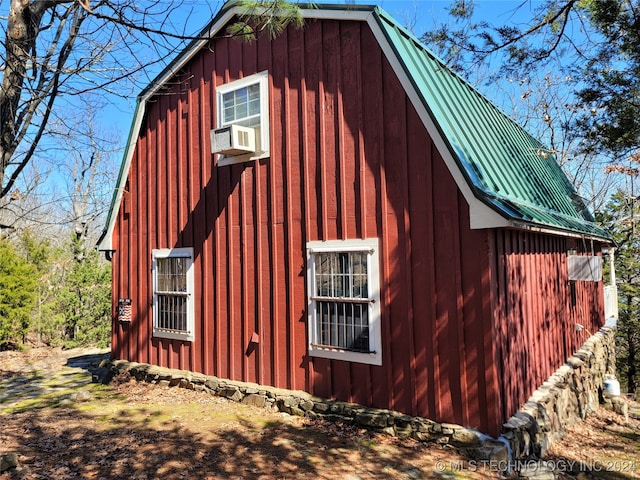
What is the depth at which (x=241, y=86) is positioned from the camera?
24.6 feet

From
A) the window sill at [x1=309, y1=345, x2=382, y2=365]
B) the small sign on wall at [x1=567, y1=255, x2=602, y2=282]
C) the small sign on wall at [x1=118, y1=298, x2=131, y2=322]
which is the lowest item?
the window sill at [x1=309, y1=345, x2=382, y2=365]

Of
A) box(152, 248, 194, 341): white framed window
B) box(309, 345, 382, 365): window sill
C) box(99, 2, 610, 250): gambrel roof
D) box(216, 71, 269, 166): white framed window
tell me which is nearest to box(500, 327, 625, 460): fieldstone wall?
box(309, 345, 382, 365): window sill

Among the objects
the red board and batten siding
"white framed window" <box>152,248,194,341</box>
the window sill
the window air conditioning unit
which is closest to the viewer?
the red board and batten siding

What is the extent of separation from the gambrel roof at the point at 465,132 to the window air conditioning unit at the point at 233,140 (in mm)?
1414

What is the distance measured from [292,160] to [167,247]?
3.11 meters

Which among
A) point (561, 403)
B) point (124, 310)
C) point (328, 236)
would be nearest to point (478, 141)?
point (328, 236)

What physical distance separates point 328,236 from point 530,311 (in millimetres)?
2930

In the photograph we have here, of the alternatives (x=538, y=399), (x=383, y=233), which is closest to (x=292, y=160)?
(x=383, y=233)

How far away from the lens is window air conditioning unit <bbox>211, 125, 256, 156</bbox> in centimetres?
698

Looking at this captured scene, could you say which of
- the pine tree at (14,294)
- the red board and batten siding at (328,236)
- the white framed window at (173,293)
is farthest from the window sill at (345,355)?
the pine tree at (14,294)

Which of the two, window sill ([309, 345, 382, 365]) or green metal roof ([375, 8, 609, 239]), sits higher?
green metal roof ([375, 8, 609, 239])

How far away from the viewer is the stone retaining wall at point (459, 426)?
5141mm

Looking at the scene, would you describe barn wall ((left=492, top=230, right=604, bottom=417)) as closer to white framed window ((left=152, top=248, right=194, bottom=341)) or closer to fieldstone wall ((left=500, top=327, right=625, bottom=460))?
fieldstone wall ((left=500, top=327, right=625, bottom=460))

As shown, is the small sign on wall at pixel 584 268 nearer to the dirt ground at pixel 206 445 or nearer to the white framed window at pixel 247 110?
the dirt ground at pixel 206 445
